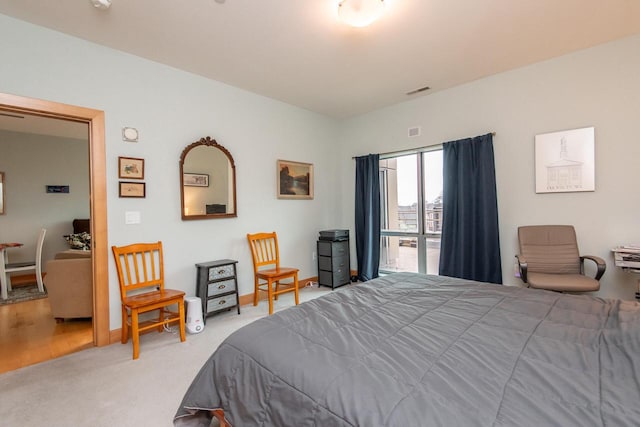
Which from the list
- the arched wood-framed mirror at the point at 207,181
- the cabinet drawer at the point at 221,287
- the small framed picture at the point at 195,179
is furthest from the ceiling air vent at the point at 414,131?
the cabinet drawer at the point at 221,287

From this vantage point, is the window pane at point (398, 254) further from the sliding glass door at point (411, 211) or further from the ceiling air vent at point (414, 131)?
the ceiling air vent at point (414, 131)

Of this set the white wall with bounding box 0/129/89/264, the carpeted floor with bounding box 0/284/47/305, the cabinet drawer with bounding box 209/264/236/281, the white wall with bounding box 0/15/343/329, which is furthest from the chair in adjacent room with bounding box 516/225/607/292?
the white wall with bounding box 0/129/89/264

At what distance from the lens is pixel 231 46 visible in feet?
9.18

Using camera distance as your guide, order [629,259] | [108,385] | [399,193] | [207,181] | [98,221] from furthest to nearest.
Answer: [399,193] → [207,181] → [98,221] → [629,259] → [108,385]

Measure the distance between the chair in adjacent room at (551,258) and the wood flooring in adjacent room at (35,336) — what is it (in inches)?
172

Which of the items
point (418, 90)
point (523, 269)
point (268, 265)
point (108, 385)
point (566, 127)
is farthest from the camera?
point (268, 265)

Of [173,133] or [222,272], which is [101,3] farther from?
[222,272]

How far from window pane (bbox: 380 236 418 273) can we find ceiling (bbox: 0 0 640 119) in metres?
2.33

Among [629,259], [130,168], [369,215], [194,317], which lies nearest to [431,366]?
[194,317]

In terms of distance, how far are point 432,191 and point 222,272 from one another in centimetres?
309

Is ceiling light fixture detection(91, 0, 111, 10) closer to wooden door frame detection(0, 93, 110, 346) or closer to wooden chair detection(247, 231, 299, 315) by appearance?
wooden door frame detection(0, 93, 110, 346)

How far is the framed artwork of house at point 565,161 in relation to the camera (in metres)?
2.99

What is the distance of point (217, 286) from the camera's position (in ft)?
10.7

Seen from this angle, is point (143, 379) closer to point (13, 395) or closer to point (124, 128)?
point (13, 395)
